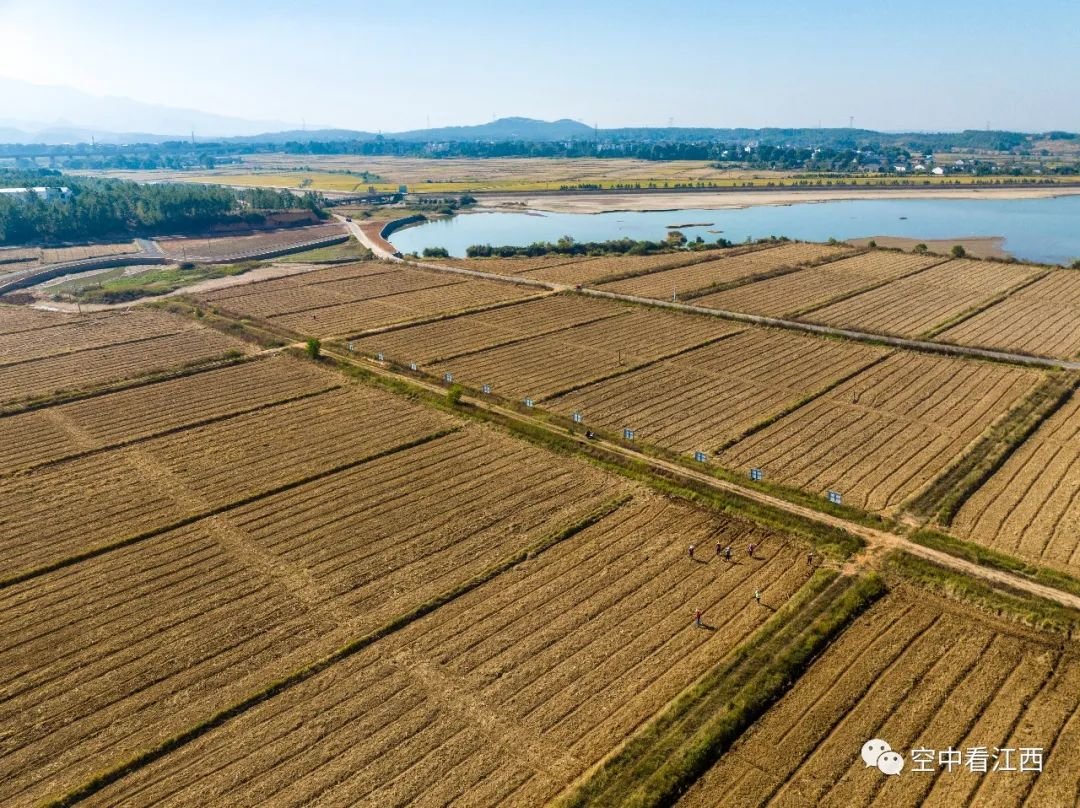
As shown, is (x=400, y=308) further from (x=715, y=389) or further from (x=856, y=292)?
(x=856, y=292)

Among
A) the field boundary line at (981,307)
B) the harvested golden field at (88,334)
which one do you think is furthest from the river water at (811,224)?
the harvested golden field at (88,334)

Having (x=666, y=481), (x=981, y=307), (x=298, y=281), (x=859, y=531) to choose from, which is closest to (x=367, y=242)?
(x=298, y=281)

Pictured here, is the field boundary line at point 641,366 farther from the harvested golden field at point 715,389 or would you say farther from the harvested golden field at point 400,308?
the harvested golden field at point 400,308

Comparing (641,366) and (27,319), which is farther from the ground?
(641,366)

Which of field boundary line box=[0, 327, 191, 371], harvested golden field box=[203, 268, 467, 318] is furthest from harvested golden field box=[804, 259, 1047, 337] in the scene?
field boundary line box=[0, 327, 191, 371]

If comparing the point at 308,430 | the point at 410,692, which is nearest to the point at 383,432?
the point at 308,430

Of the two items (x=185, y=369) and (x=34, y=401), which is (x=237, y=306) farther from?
(x=34, y=401)
